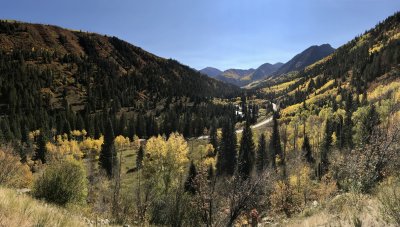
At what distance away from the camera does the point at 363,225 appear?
10.1m

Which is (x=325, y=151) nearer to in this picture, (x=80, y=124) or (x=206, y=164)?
(x=206, y=164)

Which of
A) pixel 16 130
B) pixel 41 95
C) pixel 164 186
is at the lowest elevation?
pixel 164 186

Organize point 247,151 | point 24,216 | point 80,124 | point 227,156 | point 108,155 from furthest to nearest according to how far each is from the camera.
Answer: point 80,124
point 227,156
point 108,155
point 247,151
point 24,216

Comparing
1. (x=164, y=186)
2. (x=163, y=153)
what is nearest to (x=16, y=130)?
(x=163, y=153)

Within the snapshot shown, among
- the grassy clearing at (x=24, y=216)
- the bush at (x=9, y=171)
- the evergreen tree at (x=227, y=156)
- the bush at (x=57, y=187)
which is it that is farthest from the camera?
the evergreen tree at (x=227, y=156)

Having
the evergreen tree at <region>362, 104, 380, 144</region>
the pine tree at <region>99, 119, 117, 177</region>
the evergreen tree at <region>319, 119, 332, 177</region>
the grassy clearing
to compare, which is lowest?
the evergreen tree at <region>319, 119, 332, 177</region>

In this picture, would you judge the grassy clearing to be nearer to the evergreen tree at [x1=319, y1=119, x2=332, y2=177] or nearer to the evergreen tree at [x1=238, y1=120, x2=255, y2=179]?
the evergreen tree at [x1=238, y1=120, x2=255, y2=179]

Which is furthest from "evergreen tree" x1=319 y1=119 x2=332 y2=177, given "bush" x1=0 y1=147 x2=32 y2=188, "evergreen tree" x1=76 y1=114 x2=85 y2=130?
"evergreen tree" x1=76 y1=114 x2=85 y2=130

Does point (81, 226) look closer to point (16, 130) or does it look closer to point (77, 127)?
point (16, 130)

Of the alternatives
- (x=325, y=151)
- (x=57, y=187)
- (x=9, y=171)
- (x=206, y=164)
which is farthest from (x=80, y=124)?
(x=57, y=187)

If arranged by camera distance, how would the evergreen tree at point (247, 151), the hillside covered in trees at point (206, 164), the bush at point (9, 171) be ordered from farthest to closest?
the evergreen tree at point (247, 151) → the bush at point (9, 171) → the hillside covered in trees at point (206, 164)

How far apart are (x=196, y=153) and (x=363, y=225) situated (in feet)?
352

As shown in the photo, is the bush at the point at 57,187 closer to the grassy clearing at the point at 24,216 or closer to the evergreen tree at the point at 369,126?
the grassy clearing at the point at 24,216

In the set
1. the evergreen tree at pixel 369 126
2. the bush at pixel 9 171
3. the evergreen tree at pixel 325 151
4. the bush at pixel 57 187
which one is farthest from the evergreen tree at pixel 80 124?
the bush at pixel 57 187
